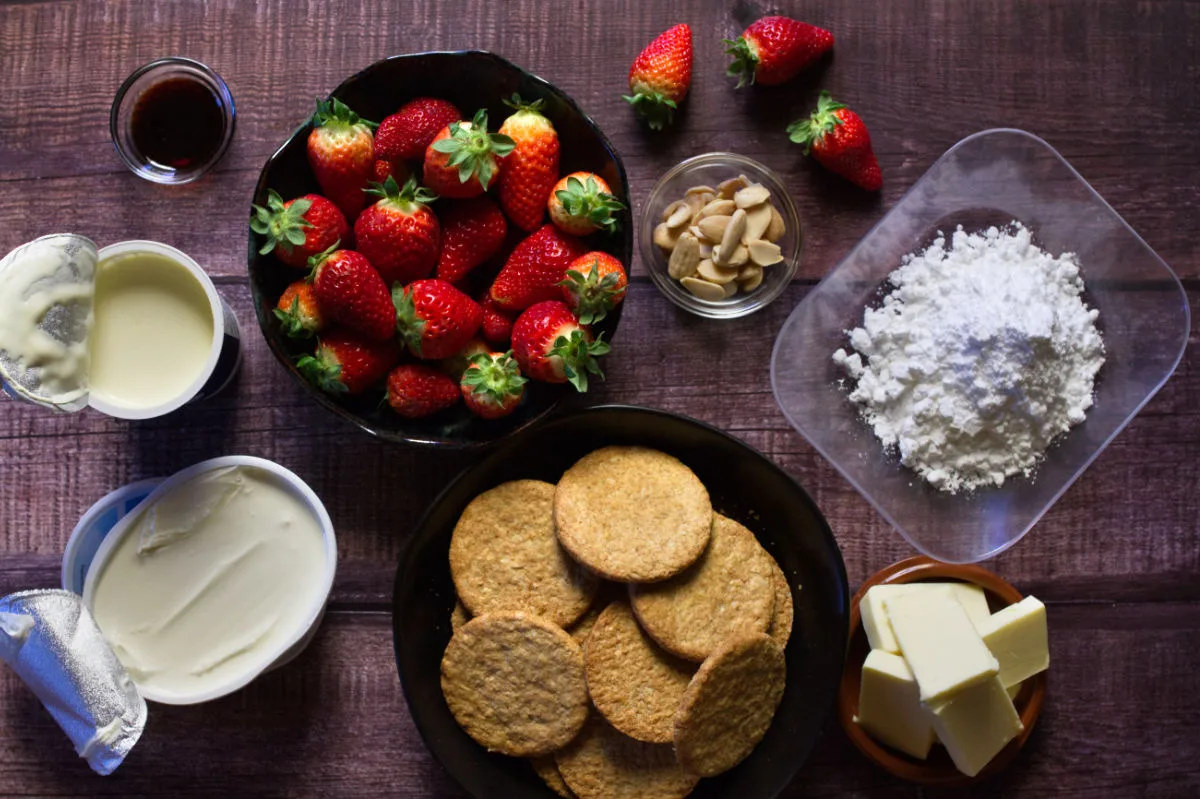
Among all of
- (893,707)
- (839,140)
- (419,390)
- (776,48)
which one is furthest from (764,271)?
(893,707)

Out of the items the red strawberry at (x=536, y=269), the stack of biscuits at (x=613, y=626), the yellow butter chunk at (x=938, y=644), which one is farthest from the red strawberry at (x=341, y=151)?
the yellow butter chunk at (x=938, y=644)

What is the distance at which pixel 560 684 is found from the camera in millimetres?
1419

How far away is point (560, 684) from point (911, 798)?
0.62m

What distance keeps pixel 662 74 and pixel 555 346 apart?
1.61 feet

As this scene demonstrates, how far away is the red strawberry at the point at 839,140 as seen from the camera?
1.52 meters

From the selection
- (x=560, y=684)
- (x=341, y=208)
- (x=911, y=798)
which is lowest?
(x=911, y=798)

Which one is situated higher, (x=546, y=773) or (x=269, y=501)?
(x=269, y=501)

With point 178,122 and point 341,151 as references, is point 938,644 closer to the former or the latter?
point 341,151

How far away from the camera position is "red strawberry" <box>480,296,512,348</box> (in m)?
1.44

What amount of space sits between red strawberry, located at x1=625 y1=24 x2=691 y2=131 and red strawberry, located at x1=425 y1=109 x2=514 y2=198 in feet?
0.94

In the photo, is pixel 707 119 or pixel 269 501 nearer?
pixel 269 501

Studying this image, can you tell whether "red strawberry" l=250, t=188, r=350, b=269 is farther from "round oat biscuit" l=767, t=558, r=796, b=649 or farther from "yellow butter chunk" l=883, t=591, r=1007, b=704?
Result: "yellow butter chunk" l=883, t=591, r=1007, b=704

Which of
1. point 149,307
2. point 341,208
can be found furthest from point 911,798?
point 149,307

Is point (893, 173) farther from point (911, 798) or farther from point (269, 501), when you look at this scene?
point (269, 501)
